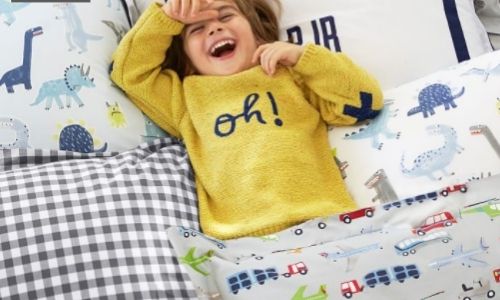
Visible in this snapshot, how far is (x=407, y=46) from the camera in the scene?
1.41 m

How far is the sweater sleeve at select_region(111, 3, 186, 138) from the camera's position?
4.24ft

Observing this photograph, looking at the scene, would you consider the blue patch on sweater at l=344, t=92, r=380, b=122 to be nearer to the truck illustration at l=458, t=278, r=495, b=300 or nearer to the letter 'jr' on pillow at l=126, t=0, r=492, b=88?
the letter 'jr' on pillow at l=126, t=0, r=492, b=88

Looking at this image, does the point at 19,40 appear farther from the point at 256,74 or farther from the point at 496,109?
the point at 496,109

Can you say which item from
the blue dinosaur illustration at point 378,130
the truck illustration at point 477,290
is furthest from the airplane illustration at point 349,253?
the blue dinosaur illustration at point 378,130

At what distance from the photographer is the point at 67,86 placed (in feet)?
4.17

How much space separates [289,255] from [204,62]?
1.43 feet

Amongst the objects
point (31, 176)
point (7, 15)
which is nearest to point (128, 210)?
point (31, 176)

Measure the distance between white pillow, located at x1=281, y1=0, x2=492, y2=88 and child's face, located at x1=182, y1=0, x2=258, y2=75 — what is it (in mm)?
116

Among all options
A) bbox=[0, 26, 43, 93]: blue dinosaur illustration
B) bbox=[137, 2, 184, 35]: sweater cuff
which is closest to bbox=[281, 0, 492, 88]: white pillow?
bbox=[137, 2, 184, 35]: sweater cuff

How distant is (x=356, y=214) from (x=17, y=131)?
0.50 m

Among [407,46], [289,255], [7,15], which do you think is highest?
[7,15]

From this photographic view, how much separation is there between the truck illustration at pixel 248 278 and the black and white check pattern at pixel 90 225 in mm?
75

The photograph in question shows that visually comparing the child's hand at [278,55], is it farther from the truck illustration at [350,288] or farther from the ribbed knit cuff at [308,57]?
the truck illustration at [350,288]

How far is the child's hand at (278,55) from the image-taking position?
128 cm
